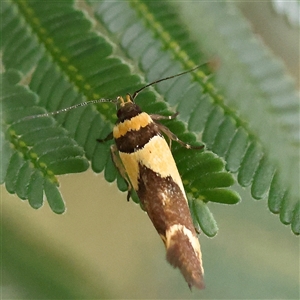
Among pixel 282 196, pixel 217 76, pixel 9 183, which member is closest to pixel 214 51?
pixel 217 76

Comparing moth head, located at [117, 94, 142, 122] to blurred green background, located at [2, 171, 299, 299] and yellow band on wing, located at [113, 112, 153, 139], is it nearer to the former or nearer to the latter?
yellow band on wing, located at [113, 112, 153, 139]

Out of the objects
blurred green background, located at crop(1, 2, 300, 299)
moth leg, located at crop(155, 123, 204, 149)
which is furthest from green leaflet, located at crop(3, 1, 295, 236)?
blurred green background, located at crop(1, 2, 300, 299)

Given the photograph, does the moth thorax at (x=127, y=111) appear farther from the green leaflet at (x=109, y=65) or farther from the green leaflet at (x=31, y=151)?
the green leaflet at (x=31, y=151)

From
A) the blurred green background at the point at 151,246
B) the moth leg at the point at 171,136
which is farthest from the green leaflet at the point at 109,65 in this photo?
the blurred green background at the point at 151,246

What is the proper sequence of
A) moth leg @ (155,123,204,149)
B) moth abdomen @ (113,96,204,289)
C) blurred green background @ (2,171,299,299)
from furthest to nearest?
1. blurred green background @ (2,171,299,299)
2. moth leg @ (155,123,204,149)
3. moth abdomen @ (113,96,204,289)

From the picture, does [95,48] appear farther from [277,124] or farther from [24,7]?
[277,124]
